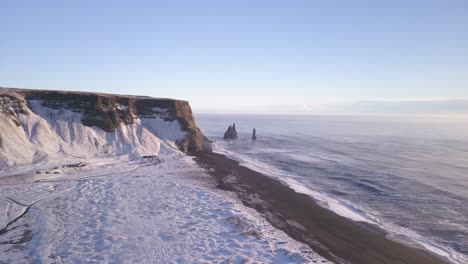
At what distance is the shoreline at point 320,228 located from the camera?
1448 centimetres

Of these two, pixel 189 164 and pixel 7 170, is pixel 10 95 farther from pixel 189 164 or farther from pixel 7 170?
pixel 189 164

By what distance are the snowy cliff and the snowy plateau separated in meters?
0.13

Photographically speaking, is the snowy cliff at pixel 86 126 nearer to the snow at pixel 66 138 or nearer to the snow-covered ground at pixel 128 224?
the snow at pixel 66 138

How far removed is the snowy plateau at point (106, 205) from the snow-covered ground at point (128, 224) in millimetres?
43

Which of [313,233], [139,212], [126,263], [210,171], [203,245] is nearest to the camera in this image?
[126,263]

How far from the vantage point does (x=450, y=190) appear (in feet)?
89.0

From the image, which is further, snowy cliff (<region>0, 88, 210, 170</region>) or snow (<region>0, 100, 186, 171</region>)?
snowy cliff (<region>0, 88, 210, 170</region>)

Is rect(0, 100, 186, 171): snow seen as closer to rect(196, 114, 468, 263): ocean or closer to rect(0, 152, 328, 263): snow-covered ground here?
rect(0, 152, 328, 263): snow-covered ground

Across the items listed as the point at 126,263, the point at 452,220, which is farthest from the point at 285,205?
the point at 126,263

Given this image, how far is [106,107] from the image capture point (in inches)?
1494

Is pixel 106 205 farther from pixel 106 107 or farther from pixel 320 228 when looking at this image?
pixel 106 107

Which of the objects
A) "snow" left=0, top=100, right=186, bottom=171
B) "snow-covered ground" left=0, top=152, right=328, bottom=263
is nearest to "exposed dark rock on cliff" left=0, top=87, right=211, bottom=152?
"snow" left=0, top=100, right=186, bottom=171

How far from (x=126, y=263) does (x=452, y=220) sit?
19219 millimetres

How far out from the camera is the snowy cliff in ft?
94.1
